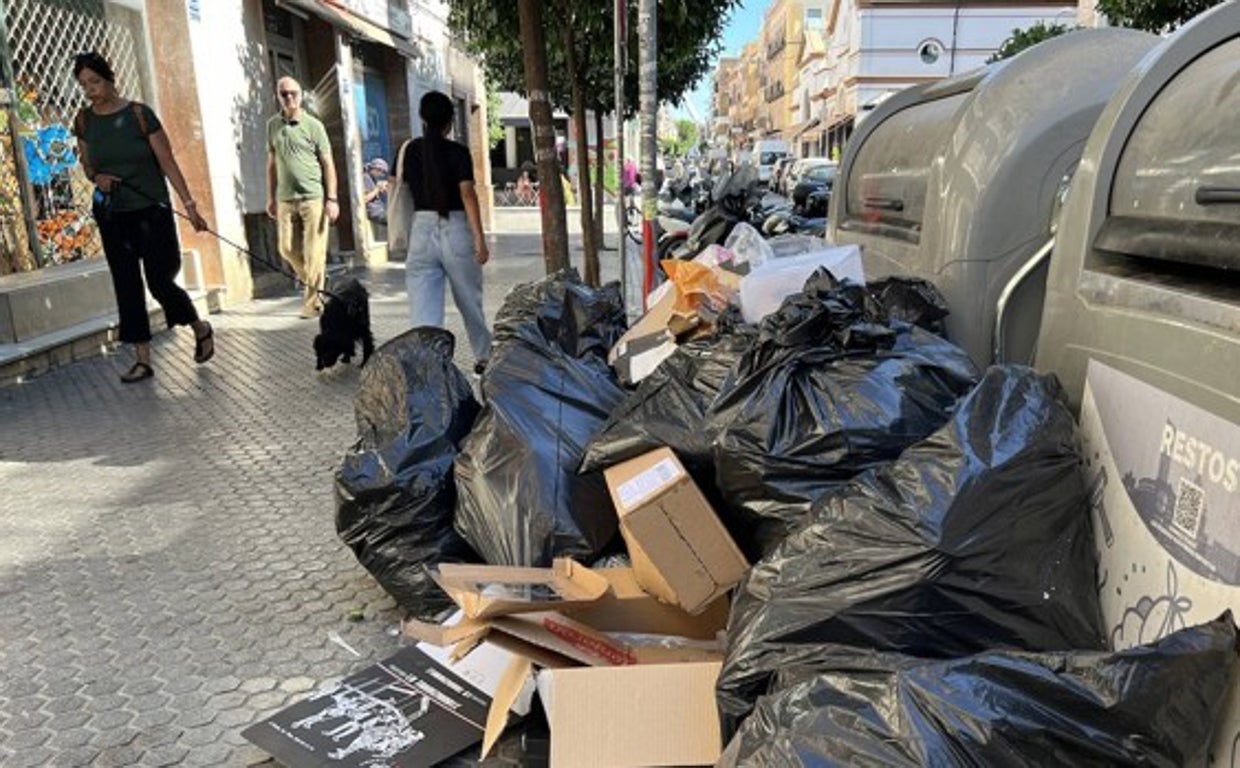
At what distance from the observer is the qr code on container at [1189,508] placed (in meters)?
1.39

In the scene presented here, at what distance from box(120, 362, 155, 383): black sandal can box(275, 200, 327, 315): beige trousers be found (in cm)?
189

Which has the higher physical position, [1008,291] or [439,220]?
[439,220]

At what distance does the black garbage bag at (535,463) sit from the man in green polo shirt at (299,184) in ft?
15.6

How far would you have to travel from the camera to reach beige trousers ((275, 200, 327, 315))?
7695 mm

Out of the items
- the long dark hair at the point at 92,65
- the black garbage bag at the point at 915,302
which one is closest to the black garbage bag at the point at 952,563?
the black garbage bag at the point at 915,302

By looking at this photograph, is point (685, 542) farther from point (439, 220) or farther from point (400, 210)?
point (400, 210)

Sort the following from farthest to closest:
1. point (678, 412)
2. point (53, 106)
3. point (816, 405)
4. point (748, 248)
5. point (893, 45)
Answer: point (893, 45)
point (53, 106)
point (748, 248)
point (678, 412)
point (816, 405)

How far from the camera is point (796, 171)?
28.0 m

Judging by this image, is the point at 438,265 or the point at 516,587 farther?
the point at 438,265

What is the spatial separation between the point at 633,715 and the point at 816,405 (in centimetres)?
79

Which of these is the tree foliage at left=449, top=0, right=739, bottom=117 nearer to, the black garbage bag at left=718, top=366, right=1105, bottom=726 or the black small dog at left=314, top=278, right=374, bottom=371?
the black small dog at left=314, top=278, right=374, bottom=371

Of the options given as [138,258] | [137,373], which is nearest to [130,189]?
[138,258]

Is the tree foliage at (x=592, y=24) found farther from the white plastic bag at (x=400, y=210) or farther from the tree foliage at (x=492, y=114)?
the tree foliage at (x=492, y=114)

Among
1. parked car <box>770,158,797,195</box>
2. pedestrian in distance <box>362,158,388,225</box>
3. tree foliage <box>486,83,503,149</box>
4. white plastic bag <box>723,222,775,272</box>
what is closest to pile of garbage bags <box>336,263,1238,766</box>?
white plastic bag <box>723,222,775,272</box>
